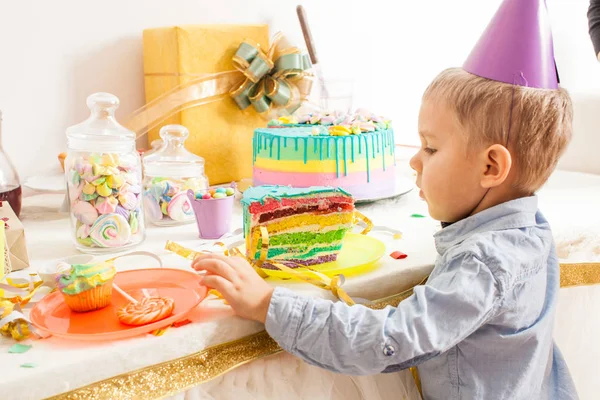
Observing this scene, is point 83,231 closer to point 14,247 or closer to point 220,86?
point 14,247

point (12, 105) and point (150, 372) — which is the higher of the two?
point (12, 105)

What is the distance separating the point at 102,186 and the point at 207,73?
50 centimetres

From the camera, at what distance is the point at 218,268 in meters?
0.78

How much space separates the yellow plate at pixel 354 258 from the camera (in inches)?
34.4

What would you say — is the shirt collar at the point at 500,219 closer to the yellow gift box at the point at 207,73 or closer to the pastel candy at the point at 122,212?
the pastel candy at the point at 122,212

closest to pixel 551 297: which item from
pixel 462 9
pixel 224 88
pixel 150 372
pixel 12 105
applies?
pixel 150 372

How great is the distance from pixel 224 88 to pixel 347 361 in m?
0.85

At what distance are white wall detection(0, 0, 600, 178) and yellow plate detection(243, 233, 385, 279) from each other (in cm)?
74

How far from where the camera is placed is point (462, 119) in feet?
2.65

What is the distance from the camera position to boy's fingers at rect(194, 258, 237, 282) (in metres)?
0.77

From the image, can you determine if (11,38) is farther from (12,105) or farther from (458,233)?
(458,233)

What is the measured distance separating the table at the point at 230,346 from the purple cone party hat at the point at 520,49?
0.32 meters

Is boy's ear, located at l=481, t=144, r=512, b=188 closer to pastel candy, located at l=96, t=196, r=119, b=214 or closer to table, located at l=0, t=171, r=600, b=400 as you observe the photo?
table, located at l=0, t=171, r=600, b=400

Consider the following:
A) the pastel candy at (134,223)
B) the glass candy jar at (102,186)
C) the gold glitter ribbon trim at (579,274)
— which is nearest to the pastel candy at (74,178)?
the glass candy jar at (102,186)
